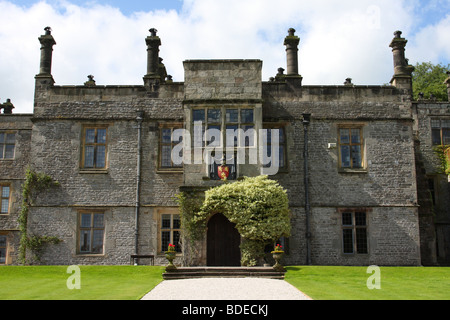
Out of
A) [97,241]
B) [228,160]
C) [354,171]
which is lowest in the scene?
[97,241]

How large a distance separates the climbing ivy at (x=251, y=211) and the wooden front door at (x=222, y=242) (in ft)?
2.08

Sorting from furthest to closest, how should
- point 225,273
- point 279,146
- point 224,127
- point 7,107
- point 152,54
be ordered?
point 7,107 → point 152,54 → point 279,146 → point 224,127 → point 225,273

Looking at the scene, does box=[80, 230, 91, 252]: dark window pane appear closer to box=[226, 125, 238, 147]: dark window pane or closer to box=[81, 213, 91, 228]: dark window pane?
box=[81, 213, 91, 228]: dark window pane

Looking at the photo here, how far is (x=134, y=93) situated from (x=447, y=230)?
52.4 ft

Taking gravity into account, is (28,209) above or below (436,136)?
below

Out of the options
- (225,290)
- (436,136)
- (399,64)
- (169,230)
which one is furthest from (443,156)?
(225,290)

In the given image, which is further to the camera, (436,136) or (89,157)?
(436,136)

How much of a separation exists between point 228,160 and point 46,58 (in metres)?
9.40

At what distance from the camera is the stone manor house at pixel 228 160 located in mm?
18516

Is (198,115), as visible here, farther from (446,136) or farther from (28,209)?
(446,136)

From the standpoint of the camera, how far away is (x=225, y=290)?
1148 cm

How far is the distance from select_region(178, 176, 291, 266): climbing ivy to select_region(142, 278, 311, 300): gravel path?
2581 millimetres
